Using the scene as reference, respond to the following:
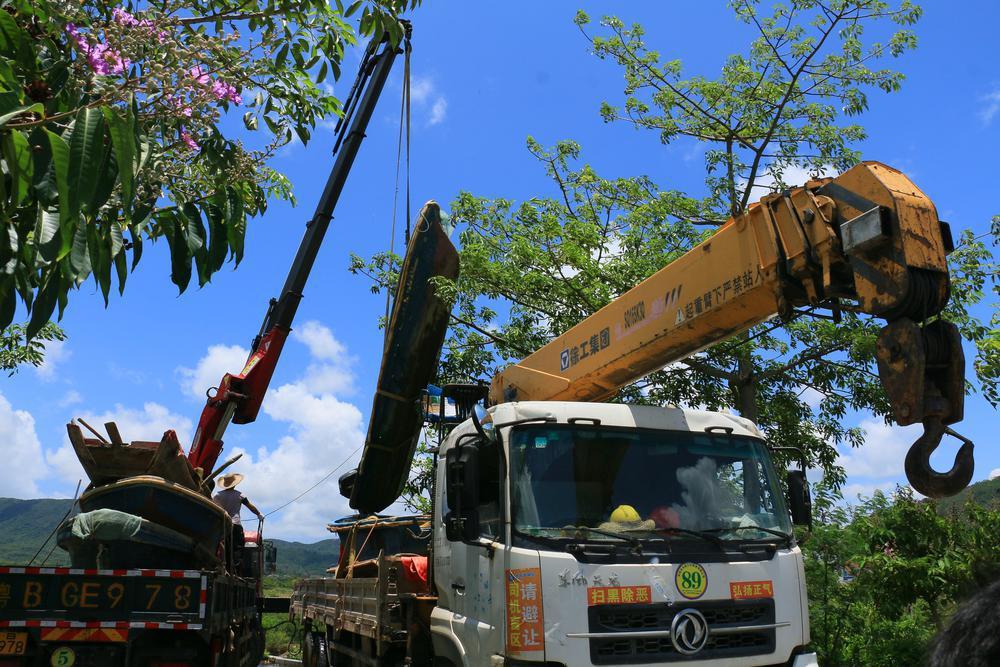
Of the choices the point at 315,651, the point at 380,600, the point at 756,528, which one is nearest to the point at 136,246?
the point at 756,528

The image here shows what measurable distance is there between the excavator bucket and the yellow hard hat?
6.20 metres

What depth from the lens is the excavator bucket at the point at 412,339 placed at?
40.0 feet

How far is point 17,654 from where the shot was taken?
6.98 metres

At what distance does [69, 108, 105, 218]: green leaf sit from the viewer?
7.80ft

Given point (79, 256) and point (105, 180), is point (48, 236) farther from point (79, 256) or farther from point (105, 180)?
point (105, 180)

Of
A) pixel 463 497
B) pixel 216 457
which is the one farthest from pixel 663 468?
pixel 216 457

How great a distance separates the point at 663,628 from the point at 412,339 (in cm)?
743

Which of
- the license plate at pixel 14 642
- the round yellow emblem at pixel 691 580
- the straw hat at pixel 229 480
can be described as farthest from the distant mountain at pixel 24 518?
the round yellow emblem at pixel 691 580

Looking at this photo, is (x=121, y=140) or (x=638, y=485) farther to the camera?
(x=638, y=485)

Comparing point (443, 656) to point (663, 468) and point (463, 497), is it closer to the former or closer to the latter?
point (463, 497)

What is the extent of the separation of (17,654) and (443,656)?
357 cm

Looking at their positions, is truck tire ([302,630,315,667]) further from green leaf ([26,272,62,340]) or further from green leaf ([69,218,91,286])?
green leaf ([69,218,91,286])

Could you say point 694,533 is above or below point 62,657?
above

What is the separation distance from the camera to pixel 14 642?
23.0ft
